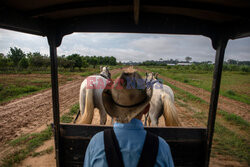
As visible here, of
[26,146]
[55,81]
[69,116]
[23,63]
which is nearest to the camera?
[55,81]

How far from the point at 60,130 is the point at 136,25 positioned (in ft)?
5.93

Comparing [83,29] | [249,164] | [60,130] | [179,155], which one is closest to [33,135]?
[60,130]

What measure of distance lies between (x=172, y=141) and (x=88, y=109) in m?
1.89

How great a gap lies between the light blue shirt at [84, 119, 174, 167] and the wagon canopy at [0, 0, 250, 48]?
3.65 ft

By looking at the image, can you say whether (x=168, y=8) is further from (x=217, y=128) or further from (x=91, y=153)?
(x=217, y=128)

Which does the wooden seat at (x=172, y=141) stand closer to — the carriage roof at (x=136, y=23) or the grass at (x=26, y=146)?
the carriage roof at (x=136, y=23)

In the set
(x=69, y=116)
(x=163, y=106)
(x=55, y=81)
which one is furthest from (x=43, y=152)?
(x=163, y=106)

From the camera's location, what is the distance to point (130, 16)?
1.60 m

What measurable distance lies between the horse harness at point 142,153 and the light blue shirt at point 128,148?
0.07 ft

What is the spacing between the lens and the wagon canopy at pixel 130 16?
1.33 meters

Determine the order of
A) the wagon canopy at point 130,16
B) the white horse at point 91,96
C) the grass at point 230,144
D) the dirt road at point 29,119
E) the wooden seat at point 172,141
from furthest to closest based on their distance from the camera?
the grass at point 230,144 → the dirt road at point 29,119 → the white horse at point 91,96 → the wooden seat at point 172,141 → the wagon canopy at point 130,16

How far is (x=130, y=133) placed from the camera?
2.66 feet

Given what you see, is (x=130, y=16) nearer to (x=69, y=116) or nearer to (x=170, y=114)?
(x=170, y=114)

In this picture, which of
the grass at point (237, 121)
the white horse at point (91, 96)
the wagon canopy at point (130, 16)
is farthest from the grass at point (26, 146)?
the grass at point (237, 121)
